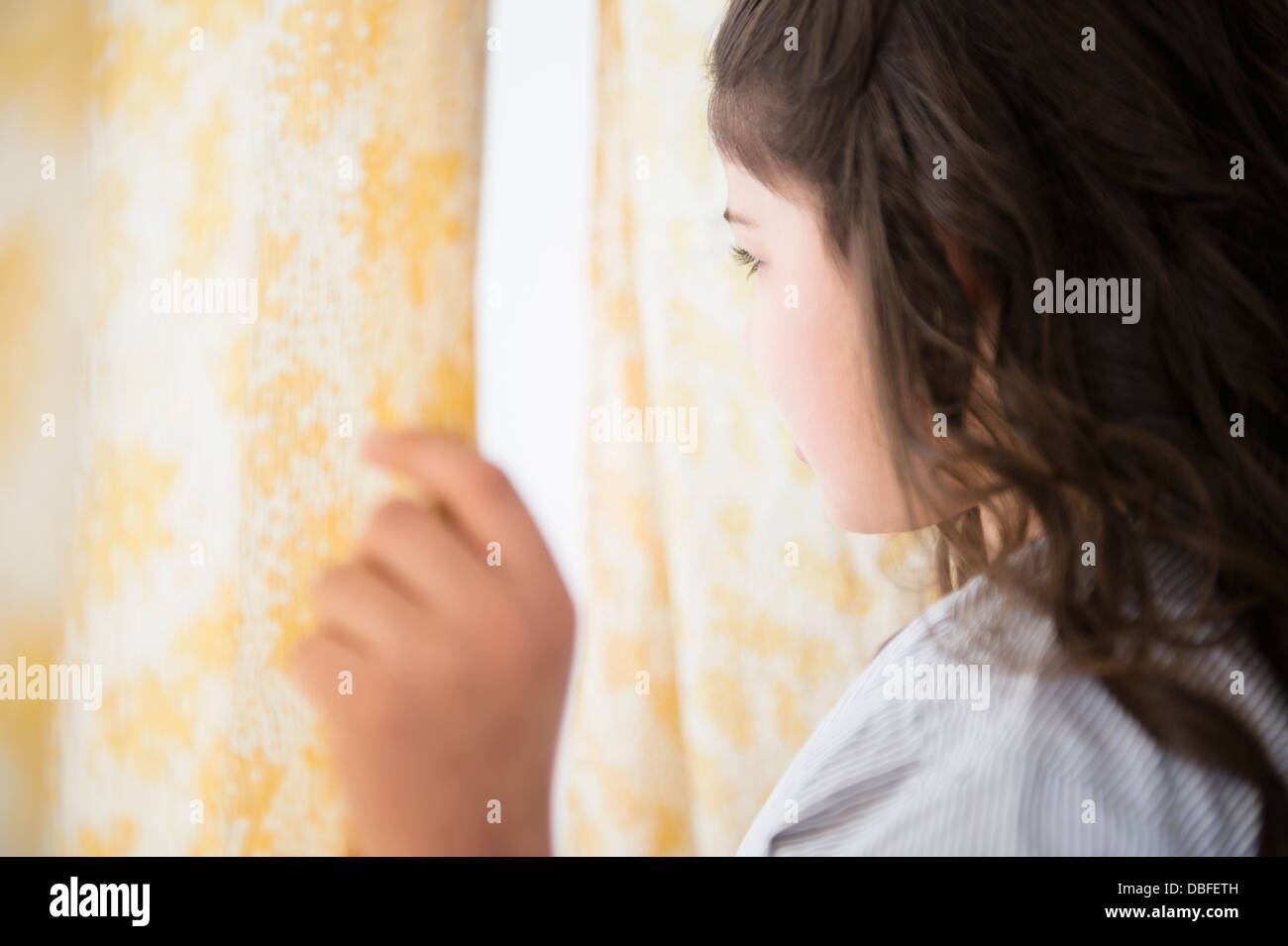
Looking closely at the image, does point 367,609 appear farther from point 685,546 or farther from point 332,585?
point 685,546

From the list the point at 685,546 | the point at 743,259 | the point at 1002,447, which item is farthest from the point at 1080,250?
the point at 685,546

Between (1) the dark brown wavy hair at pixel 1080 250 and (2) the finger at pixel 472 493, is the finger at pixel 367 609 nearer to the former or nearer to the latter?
(2) the finger at pixel 472 493

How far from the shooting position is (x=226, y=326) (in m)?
0.42

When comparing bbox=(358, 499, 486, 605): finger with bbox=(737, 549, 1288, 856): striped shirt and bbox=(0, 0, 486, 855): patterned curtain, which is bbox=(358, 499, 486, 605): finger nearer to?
bbox=(0, 0, 486, 855): patterned curtain

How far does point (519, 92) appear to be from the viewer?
1.82 feet

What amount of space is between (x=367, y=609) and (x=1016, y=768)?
0.24 m

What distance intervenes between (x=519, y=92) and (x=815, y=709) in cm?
46

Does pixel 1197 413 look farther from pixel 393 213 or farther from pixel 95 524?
pixel 95 524

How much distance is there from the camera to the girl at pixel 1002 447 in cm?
35

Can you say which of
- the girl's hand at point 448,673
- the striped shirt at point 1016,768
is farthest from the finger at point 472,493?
the striped shirt at point 1016,768

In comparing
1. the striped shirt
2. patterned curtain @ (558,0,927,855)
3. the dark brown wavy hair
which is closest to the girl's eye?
patterned curtain @ (558,0,927,855)
